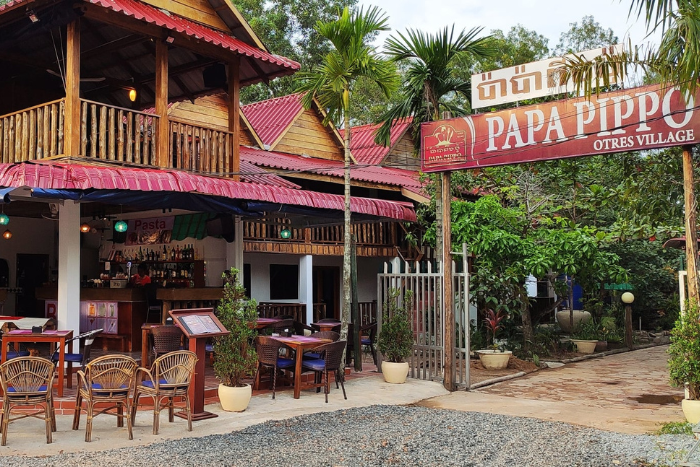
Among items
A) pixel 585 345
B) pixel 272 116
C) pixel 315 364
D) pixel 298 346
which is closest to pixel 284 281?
pixel 272 116

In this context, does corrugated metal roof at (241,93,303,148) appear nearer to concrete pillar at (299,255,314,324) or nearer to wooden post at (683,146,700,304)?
concrete pillar at (299,255,314,324)

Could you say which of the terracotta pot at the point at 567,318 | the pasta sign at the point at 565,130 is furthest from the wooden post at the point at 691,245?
the terracotta pot at the point at 567,318

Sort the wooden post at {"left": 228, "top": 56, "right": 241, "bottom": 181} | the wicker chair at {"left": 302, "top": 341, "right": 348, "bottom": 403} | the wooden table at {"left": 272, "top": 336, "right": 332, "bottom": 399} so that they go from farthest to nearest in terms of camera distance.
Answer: the wooden post at {"left": 228, "top": 56, "right": 241, "bottom": 181} → the wooden table at {"left": 272, "top": 336, "right": 332, "bottom": 399} → the wicker chair at {"left": 302, "top": 341, "right": 348, "bottom": 403}

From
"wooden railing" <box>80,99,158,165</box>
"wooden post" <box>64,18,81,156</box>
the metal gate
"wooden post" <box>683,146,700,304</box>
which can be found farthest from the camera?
the metal gate

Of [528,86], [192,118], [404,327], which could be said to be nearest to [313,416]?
[404,327]

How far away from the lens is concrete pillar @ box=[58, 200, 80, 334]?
404 inches

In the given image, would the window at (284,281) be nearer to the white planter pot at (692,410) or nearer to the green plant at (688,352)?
the green plant at (688,352)

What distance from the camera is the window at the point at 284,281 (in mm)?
17938

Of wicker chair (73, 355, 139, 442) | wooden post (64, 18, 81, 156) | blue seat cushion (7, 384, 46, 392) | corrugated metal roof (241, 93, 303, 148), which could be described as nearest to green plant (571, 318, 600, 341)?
corrugated metal roof (241, 93, 303, 148)

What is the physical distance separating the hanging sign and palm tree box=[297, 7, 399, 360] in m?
4.50

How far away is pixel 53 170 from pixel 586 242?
10185mm

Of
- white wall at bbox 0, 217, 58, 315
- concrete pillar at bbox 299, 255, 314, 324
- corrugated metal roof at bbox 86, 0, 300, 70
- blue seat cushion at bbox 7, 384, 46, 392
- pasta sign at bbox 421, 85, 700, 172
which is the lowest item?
blue seat cushion at bbox 7, 384, 46, 392

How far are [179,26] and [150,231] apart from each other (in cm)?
531

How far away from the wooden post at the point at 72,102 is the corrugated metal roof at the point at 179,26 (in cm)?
66
